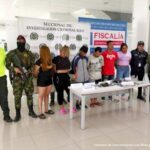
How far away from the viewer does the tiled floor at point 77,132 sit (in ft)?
9.37

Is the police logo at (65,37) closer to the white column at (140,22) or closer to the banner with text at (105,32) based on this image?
the banner with text at (105,32)

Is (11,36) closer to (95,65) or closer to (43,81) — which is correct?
(43,81)

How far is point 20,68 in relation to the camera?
354cm

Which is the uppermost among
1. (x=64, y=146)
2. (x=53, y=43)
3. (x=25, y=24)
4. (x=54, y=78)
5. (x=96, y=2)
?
(x=96, y=2)

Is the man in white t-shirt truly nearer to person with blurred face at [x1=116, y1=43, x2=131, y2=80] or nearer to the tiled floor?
person with blurred face at [x1=116, y1=43, x2=131, y2=80]

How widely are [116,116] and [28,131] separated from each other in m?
1.73

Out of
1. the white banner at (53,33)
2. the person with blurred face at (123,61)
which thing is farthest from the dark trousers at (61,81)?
the person with blurred face at (123,61)

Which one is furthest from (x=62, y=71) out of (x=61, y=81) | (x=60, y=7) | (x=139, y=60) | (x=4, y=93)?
(x=60, y=7)

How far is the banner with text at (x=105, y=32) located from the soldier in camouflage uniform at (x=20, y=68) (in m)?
1.98

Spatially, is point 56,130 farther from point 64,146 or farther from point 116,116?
point 116,116

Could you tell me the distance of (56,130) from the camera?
3.34 m

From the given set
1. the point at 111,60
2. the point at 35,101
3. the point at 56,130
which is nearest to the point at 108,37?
the point at 111,60

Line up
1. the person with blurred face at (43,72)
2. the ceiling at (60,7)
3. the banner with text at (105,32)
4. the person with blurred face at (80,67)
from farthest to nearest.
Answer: the ceiling at (60,7) → the banner with text at (105,32) → the person with blurred face at (80,67) → the person with blurred face at (43,72)

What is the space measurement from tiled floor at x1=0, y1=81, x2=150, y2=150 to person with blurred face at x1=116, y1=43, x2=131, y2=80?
3.37ft
